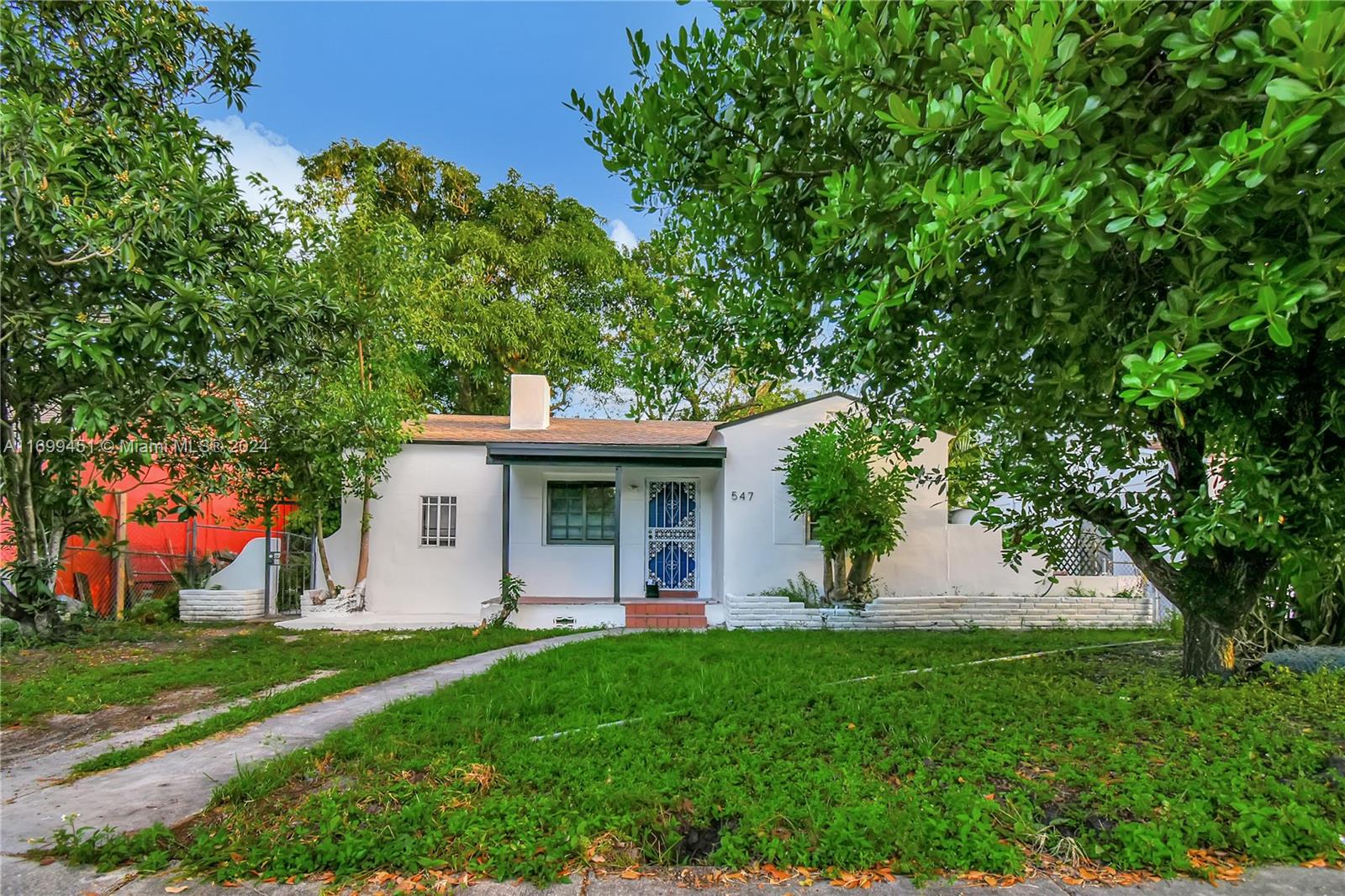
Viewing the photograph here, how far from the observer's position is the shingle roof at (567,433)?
12156 millimetres

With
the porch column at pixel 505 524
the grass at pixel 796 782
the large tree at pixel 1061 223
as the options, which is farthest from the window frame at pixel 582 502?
the large tree at pixel 1061 223

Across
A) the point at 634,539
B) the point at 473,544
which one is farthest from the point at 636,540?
the point at 473,544

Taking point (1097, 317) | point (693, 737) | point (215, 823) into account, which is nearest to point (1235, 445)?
point (1097, 317)

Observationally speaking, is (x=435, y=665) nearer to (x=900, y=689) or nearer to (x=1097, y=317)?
(x=900, y=689)

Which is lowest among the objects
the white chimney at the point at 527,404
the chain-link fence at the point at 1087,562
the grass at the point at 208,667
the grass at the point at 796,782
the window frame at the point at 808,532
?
the grass at the point at 208,667

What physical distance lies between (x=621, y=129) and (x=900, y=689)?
4.75m

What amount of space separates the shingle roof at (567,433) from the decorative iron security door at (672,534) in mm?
1004

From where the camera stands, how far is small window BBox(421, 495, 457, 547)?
39.9ft

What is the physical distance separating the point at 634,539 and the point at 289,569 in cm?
684

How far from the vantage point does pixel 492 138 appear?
52.4ft

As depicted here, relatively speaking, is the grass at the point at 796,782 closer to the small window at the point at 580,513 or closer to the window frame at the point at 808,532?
the window frame at the point at 808,532

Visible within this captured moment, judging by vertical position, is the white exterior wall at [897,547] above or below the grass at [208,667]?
above

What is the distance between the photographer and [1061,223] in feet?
6.79

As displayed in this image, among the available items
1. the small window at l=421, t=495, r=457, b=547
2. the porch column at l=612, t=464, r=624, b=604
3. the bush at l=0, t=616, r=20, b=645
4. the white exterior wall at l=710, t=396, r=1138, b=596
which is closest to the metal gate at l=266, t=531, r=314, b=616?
the small window at l=421, t=495, r=457, b=547
